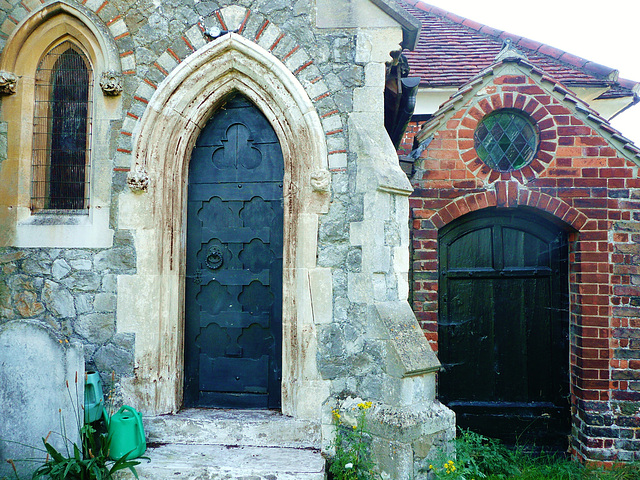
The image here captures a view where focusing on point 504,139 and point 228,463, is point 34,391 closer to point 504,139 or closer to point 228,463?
point 228,463

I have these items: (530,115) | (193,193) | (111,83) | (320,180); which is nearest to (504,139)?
(530,115)

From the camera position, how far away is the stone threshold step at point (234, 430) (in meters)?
3.57

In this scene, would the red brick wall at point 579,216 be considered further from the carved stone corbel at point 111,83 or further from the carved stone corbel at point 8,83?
the carved stone corbel at point 8,83

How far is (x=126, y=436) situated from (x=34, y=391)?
76 cm

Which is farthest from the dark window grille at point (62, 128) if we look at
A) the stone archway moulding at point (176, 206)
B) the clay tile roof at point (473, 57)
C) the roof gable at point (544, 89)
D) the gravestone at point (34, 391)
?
the clay tile roof at point (473, 57)

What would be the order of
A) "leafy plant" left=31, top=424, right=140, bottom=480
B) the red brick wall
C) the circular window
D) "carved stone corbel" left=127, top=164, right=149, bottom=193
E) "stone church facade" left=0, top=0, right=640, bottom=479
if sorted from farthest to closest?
the circular window, the red brick wall, "carved stone corbel" left=127, top=164, right=149, bottom=193, "stone church facade" left=0, top=0, right=640, bottom=479, "leafy plant" left=31, top=424, right=140, bottom=480

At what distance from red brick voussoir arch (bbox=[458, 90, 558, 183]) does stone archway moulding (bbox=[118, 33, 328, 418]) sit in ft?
5.80

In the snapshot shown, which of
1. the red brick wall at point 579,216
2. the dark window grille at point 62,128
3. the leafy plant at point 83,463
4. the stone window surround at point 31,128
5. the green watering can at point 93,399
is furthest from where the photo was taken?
the red brick wall at point 579,216

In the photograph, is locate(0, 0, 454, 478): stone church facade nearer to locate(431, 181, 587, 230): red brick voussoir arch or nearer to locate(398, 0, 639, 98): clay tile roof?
locate(431, 181, 587, 230): red brick voussoir arch

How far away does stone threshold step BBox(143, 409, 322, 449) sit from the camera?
3570 millimetres

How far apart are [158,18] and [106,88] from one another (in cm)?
73

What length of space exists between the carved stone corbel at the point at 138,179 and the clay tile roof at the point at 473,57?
162 inches

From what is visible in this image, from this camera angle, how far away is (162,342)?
3.75 m

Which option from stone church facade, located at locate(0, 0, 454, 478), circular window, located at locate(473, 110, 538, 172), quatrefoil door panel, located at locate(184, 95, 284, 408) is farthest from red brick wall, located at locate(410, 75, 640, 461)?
quatrefoil door panel, located at locate(184, 95, 284, 408)
